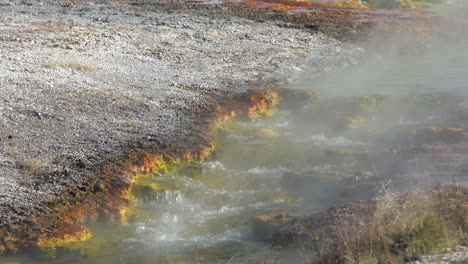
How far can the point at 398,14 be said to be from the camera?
20.0 m

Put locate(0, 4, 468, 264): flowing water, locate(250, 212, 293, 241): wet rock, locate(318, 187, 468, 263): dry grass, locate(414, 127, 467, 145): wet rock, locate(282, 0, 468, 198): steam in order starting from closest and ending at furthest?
locate(318, 187, 468, 263): dry grass, locate(0, 4, 468, 264): flowing water, locate(250, 212, 293, 241): wet rock, locate(282, 0, 468, 198): steam, locate(414, 127, 467, 145): wet rock

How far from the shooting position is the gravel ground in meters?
8.57

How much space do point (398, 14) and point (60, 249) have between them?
15.3m

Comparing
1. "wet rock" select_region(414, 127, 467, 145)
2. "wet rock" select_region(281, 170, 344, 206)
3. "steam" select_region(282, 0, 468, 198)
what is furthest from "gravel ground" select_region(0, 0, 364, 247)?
"wet rock" select_region(414, 127, 467, 145)

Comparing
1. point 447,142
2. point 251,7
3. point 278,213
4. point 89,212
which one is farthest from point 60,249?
point 251,7

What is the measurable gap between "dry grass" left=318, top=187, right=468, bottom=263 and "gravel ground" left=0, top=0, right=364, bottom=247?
11.6ft

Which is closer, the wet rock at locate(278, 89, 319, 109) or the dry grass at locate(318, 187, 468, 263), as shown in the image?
the dry grass at locate(318, 187, 468, 263)

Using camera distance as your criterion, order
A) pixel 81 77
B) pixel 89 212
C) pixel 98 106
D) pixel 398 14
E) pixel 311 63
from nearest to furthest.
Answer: pixel 89 212 → pixel 98 106 → pixel 81 77 → pixel 311 63 → pixel 398 14

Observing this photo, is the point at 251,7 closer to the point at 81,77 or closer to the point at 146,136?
the point at 81,77

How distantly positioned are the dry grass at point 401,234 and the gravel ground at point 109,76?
11.6 feet

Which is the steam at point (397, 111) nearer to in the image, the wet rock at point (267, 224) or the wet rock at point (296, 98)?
the wet rock at point (296, 98)

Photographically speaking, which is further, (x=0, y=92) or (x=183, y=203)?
(x=0, y=92)

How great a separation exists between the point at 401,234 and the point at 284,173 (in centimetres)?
369

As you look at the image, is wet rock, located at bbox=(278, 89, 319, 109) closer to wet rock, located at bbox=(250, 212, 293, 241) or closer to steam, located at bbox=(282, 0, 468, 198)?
steam, located at bbox=(282, 0, 468, 198)
